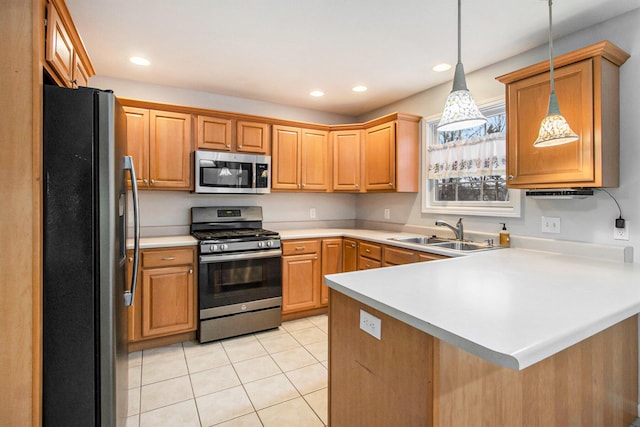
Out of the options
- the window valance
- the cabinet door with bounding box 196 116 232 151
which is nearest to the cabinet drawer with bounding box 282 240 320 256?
the cabinet door with bounding box 196 116 232 151

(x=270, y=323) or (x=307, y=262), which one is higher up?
(x=307, y=262)

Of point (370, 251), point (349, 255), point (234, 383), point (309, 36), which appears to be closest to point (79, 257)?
point (234, 383)

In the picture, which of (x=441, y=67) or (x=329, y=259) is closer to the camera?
(x=441, y=67)

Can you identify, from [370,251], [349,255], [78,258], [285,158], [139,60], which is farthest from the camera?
[285,158]

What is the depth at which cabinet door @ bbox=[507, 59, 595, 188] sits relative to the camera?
6.18ft

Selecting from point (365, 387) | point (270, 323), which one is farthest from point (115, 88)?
point (365, 387)

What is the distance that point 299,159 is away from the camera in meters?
3.74

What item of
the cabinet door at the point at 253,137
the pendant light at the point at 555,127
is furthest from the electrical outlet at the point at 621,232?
the cabinet door at the point at 253,137

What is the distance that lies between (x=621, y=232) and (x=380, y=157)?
215cm

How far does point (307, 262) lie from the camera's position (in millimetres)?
3439

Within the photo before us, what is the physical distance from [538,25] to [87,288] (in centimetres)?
304

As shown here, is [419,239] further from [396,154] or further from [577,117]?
[577,117]

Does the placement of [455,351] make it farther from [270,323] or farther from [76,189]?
[270,323]

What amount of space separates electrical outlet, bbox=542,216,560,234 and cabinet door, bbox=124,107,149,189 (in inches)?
132
